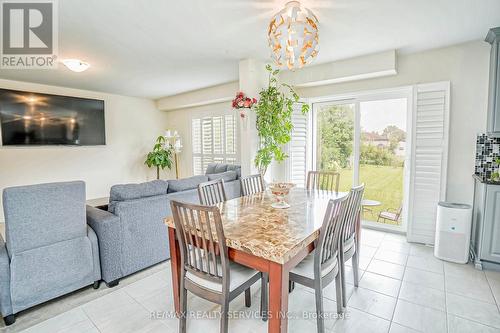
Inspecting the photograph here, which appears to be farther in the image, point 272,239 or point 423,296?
point 423,296

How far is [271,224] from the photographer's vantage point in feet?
5.72

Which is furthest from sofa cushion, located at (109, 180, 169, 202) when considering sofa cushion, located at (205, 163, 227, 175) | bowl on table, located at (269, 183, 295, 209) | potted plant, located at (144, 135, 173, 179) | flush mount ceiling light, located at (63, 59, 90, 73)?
potted plant, located at (144, 135, 173, 179)

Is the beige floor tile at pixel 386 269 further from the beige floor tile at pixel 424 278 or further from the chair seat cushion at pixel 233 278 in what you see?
the chair seat cushion at pixel 233 278

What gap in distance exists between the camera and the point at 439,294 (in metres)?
2.20

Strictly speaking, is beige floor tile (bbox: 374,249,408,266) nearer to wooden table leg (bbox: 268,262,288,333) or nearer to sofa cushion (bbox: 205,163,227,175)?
wooden table leg (bbox: 268,262,288,333)

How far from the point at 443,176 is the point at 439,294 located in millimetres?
1565

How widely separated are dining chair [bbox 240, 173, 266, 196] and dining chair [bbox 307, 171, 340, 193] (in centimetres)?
61

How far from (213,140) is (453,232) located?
4.59 metres

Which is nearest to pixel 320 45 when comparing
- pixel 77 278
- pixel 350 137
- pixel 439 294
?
pixel 350 137

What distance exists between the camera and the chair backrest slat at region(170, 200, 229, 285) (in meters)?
1.46

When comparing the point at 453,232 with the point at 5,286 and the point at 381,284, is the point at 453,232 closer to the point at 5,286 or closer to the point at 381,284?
the point at 381,284

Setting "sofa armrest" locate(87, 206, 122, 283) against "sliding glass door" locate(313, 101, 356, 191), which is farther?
"sliding glass door" locate(313, 101, 356, 191)

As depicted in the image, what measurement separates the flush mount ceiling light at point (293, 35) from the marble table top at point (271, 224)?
4.14ft

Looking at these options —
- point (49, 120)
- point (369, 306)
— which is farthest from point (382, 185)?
point (49, 120)
